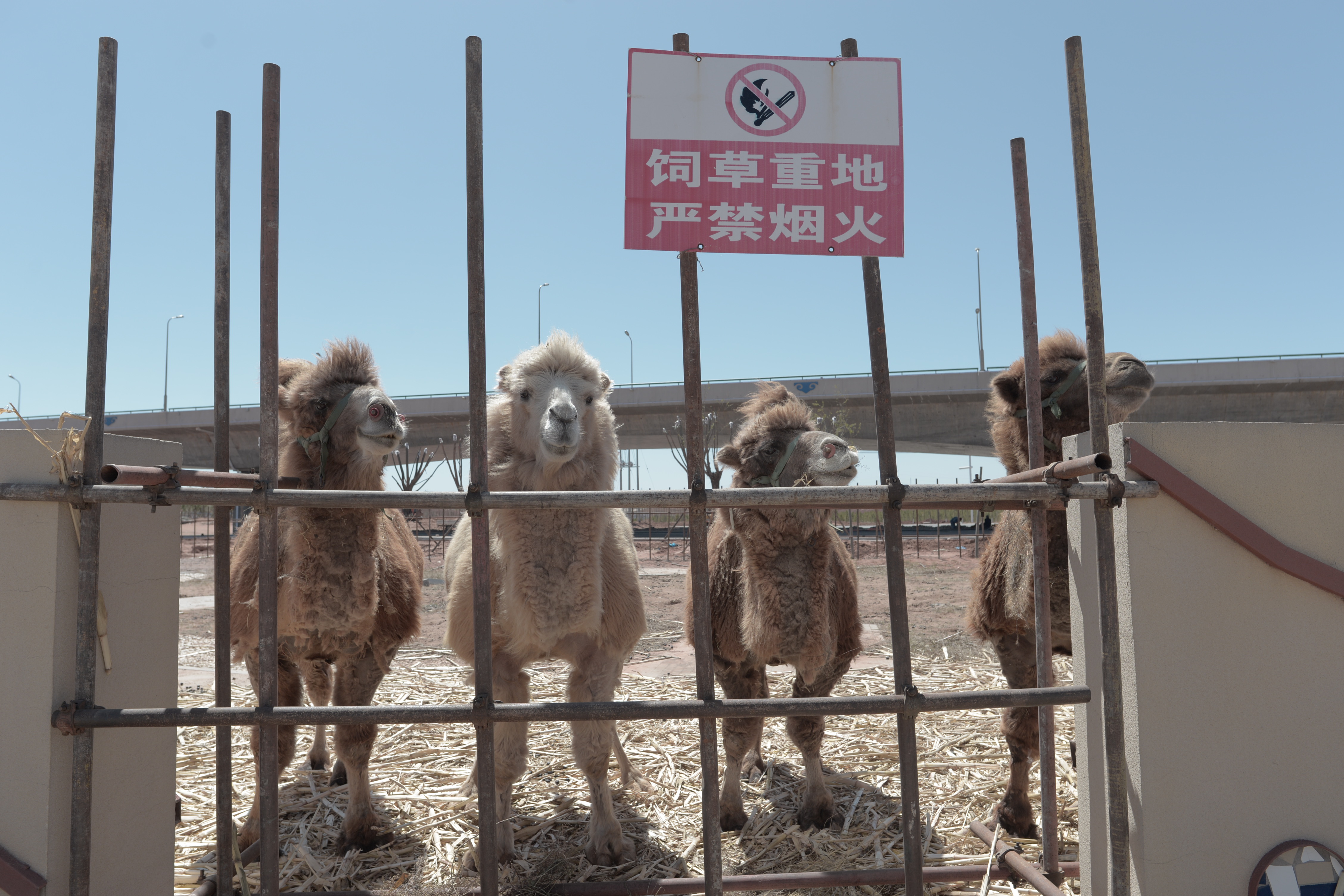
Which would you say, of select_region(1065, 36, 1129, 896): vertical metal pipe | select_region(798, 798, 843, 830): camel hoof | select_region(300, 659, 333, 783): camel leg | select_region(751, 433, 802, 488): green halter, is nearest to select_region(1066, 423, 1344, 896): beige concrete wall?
select_region(1065, 36, 1129, 896): vertical metal pipe

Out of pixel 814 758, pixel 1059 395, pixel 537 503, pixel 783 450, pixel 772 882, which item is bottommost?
pixel 772 882

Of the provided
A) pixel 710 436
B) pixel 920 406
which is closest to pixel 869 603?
pixel 710 436

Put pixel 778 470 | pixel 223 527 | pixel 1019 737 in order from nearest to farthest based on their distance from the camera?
pixel 223 527 → pixel 1019 737 → pixel 778 470

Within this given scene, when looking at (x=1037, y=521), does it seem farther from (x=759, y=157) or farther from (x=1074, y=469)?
(x=759, y=157)

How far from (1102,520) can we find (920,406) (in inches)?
1104

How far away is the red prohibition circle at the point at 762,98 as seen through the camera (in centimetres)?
291

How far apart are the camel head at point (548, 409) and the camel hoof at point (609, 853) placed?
1.81 meters

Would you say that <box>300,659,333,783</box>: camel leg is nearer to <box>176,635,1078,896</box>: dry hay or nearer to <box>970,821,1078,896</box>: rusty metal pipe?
<box>176,635,1078,896</box>: dry hay

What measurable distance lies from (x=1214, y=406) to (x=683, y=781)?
92.2 feet

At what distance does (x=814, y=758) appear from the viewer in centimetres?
449

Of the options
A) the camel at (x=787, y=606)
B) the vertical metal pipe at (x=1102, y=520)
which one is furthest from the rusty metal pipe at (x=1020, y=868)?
the camel at (x=787, y=606)

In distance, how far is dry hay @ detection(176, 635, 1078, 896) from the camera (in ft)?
12.8

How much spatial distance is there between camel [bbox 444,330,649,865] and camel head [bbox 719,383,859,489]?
1010 millimetres

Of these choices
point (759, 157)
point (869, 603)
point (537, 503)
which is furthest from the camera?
point (869, 603)
